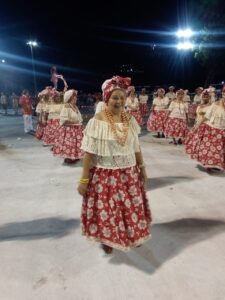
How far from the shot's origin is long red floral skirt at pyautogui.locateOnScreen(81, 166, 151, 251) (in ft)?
12.9

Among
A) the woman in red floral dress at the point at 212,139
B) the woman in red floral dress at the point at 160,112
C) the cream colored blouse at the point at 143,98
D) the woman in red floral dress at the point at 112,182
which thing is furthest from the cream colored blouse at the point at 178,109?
the woman in red floral dress at the point at 112,182

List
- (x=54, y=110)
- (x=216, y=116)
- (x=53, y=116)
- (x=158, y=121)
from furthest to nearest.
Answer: (x=158, y=121) < (x=53, y=116) < (x=54, y=110) < (x=216, y=116)

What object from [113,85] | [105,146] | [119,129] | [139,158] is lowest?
[139,158]

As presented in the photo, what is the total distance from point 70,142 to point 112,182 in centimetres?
511

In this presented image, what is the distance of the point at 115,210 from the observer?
393cm

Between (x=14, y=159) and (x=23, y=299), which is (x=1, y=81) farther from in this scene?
(x=23, y=299)

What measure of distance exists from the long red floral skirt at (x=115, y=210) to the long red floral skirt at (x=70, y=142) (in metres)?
4.97

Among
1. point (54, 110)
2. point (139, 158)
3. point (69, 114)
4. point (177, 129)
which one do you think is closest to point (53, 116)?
point (54, 110)

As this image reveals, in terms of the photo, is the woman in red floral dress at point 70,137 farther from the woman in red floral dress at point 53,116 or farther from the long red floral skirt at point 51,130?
the long red floral skirt at point 51,130

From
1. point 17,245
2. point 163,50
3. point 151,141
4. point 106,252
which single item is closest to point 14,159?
point 151,141

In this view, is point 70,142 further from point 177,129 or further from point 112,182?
point 112,182

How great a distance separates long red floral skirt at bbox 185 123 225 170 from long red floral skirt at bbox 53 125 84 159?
2.84 m

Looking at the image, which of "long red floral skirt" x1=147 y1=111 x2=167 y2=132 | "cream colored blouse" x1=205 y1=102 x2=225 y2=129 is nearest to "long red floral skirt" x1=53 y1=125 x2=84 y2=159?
"cream colored blouse" x1=205 y1=102 x2=225 y2=129

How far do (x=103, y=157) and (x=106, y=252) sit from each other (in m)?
1.15
